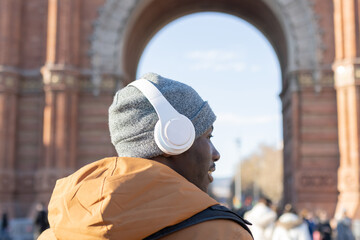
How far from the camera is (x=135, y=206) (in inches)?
51.5

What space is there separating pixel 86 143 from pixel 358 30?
1117 cm

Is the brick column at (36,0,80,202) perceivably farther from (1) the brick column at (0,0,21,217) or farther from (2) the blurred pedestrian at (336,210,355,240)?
(2) the blurred pedestrian at (336,210,355,240)

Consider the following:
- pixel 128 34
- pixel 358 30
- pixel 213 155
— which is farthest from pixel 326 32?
pixel 213 155

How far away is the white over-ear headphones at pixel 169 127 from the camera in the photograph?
1.56 metres

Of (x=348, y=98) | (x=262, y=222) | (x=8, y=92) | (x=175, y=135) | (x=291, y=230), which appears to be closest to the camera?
(x=175, y=135)

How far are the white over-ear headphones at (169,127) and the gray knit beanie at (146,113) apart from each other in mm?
32

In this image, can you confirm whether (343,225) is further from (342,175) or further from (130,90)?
(130,90)

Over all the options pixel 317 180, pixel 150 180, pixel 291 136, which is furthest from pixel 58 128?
pixel 150 180

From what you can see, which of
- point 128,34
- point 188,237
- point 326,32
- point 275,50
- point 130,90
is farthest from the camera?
point 275,50

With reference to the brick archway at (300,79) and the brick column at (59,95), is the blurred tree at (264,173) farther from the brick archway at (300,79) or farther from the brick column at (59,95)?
the brick column at (59,95)

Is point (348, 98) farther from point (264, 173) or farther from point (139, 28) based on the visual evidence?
point (264, 173)

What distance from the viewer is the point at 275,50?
25.3 m

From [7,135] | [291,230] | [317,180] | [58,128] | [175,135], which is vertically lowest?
[317,180]

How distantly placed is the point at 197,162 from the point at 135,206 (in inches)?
15.5
